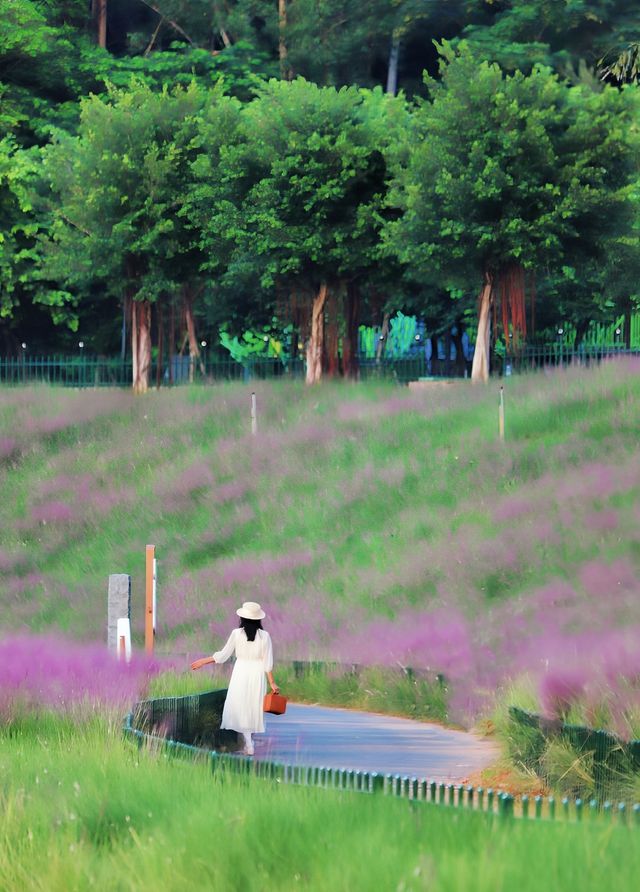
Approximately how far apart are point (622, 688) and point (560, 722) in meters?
1.18

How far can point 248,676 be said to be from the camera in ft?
45.3

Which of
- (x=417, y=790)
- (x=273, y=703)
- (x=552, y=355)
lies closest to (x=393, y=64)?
(x=552, y=355)

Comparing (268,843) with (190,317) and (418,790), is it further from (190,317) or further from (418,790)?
(190,317)

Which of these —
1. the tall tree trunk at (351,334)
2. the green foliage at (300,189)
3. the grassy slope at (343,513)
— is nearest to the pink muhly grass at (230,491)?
the grassy slope at (343,513)

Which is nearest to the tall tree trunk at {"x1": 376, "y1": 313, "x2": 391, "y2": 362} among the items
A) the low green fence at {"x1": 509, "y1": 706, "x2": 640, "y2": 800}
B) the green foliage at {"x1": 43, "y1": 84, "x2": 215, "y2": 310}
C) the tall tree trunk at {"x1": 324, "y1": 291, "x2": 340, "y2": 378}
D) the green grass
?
the tall tree trunk at {"x1": 324, "y1": 291, "x2": 340, "y2": 378}

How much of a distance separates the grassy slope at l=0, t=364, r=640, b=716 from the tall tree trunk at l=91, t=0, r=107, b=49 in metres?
32.4

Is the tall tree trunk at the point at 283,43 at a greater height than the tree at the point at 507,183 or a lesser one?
greater

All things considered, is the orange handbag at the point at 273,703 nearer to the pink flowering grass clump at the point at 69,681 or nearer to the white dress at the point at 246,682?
the white dress at the point at 246,682

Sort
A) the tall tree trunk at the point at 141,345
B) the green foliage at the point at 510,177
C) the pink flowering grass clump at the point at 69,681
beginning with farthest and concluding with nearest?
1. the tall tree trunk at the point at 141,345
2. the green foliage at the point at 510,177
3. the pink flowering grass clump at the point at 69,681

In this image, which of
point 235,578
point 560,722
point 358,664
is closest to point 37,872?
point 560,722

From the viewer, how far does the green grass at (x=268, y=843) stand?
694cm

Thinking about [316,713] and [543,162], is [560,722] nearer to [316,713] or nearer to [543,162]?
[316,713]

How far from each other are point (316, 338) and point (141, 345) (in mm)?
6079

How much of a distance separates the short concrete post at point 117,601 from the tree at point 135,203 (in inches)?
1006
